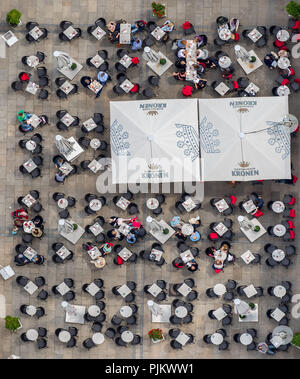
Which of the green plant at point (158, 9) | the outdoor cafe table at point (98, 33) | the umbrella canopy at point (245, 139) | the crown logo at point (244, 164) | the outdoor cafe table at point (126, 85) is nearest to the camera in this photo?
the umbrella canopy at point (245, 139)

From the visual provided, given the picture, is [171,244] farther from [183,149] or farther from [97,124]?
[97,124]

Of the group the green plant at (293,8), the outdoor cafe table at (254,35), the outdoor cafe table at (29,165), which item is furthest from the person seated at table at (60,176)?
the green plant at (293,8)

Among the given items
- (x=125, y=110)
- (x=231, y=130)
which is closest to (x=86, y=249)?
(x=125, y=110)

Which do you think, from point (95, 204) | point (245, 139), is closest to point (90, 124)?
point (95, 204)

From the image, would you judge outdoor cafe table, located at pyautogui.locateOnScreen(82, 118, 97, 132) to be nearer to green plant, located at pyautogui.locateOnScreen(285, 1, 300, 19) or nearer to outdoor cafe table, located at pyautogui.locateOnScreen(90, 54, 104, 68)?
outdoor cafe table, located at pyautogui.locateOnScreen(90, 54, 104, 68)

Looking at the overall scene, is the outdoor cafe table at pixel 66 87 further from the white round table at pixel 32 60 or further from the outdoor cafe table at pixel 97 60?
the white round table at pixel 32 60

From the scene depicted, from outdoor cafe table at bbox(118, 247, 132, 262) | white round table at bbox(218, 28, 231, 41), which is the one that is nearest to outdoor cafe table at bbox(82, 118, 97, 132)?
outdoor cafe table at bbox(118, 247, 132, 262)

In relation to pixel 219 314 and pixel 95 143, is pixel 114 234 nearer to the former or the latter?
pixel 95 143
